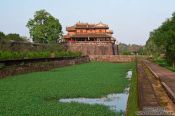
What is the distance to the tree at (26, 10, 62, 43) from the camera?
68.9 metres

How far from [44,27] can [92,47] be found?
12.1 metres

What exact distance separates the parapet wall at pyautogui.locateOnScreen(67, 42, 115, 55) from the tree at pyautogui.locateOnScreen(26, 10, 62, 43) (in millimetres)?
4828

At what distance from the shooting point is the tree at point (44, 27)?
68875 millimetres

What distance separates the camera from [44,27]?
2709 inches

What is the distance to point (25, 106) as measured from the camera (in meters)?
12.0

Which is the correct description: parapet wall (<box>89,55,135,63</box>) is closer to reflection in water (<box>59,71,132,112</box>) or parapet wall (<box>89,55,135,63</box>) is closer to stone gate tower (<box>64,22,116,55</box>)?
stone gate tower (<box>64,22,116,55</box>)

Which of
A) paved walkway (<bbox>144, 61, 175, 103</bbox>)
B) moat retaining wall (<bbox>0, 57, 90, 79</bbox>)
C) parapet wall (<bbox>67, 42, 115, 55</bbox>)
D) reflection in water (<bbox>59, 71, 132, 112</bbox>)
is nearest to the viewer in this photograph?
reflection in water (<bbox>59, 71, 132, 112</bbox>)

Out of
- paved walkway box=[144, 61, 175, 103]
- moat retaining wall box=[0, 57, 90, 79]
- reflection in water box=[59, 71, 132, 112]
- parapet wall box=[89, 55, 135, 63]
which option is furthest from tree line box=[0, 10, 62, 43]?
reflection in water box=[59, 71, 132, 112]

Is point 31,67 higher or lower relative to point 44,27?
lower

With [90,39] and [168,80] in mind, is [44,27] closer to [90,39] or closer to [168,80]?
[90,39]

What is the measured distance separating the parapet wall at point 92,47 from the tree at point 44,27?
4828 millimetres

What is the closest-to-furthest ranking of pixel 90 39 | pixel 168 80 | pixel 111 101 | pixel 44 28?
pixel 111 101 < pixel 168 80 < pixel 44 28 < pixel 90 39

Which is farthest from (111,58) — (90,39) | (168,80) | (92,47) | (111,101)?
(111,101)

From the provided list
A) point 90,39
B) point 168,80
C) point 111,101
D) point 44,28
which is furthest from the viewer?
point 90,39
